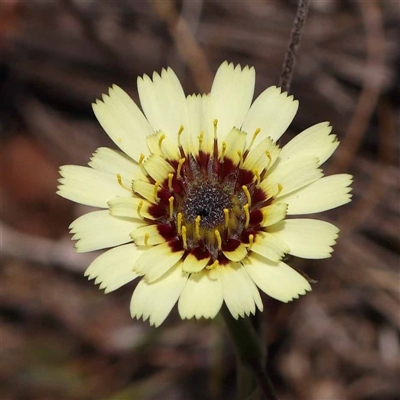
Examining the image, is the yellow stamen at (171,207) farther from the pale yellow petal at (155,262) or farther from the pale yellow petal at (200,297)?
the pale yellow petal at (200,297)

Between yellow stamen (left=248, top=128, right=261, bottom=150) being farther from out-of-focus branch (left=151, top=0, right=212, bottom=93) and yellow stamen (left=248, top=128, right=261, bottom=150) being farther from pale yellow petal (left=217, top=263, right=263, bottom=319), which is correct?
out-of-focus branch (left=151, top=0, right=212, bottom=93)

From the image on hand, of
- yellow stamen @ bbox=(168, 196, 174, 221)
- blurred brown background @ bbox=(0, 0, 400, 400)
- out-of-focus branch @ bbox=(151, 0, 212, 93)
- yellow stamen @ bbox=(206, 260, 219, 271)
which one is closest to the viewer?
yellow stamen @ bbox=(206, 260, 219, 271)

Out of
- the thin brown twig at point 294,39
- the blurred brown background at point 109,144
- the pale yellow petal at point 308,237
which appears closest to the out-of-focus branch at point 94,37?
the blurred brown background at point 109,144

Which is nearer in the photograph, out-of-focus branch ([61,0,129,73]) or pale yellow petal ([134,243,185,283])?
pale yellow petal ([134,243,185,283])

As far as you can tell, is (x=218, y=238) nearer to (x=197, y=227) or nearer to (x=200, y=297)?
(x=197, y=227)

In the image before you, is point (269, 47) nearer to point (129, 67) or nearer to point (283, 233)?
point (129, 67)

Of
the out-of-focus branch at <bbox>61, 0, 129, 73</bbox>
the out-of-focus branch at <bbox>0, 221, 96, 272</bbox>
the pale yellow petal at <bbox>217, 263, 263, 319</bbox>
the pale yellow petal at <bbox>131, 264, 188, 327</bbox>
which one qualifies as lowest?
the out-of-focus branch at <bbox>0, 221, 96, 272</bbox>

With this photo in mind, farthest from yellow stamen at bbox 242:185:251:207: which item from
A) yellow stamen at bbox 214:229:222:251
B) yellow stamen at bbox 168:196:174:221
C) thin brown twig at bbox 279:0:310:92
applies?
thin brown twig at bbox 279:0:310:92

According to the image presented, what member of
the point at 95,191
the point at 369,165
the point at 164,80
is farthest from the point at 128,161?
the point at 369,165
